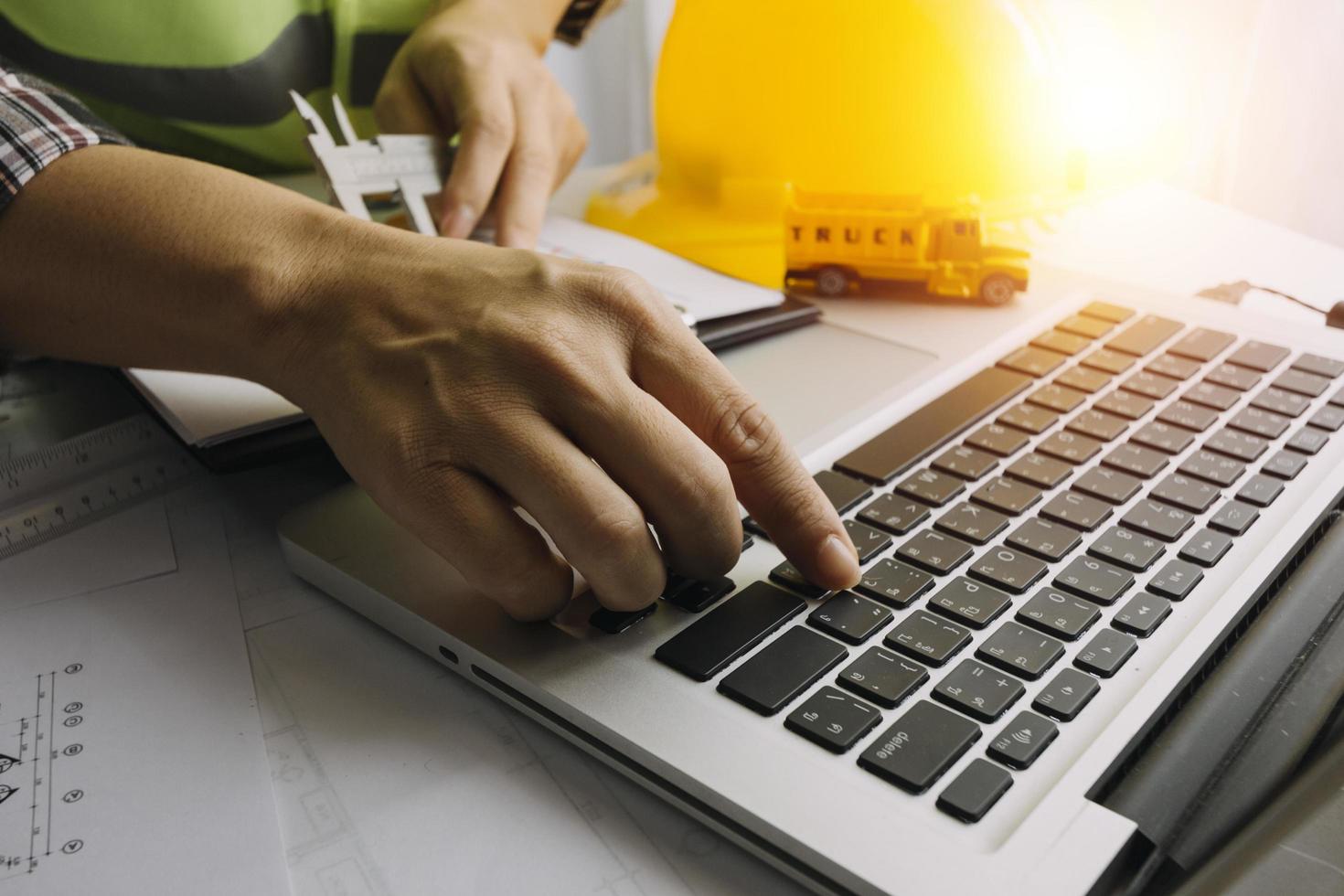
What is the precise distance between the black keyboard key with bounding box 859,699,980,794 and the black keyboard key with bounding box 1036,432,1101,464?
0.24m

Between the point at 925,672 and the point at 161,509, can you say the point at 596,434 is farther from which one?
the point at 161,509

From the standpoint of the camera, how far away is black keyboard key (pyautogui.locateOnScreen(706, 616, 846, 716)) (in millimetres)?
403

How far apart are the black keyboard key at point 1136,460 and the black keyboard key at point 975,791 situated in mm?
256

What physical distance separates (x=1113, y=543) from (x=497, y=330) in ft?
1.03

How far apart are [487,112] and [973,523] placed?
51cm

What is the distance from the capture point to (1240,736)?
1.33ft

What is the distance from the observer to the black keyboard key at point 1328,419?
23.6 inches

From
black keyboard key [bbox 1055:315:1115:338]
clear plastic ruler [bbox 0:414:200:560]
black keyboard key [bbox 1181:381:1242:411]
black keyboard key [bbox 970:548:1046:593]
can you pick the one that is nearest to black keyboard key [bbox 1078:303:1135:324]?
black keyboard key [bbox 1055:315:1115:338]

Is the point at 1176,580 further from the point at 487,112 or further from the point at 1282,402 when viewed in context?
the point at 487,112

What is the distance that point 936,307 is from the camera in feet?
2.59

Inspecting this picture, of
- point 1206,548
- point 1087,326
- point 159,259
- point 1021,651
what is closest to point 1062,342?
point 1087,326

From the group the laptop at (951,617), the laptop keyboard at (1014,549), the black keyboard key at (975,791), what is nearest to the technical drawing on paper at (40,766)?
the laptop at (951,617)

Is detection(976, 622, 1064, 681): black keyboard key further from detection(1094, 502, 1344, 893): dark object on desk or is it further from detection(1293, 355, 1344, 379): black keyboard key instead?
detection(1293, 355, 1344, 379): black keyboard key

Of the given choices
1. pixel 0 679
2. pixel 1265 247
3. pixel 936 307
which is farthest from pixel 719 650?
pixel 1265 247
